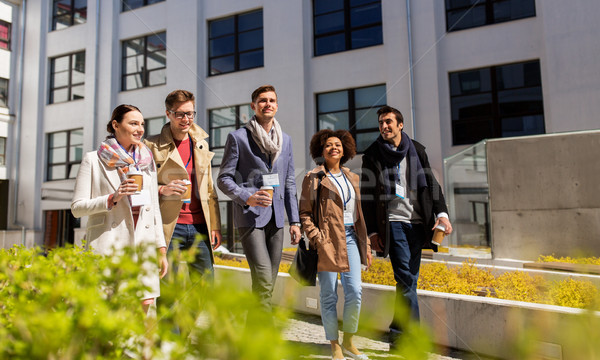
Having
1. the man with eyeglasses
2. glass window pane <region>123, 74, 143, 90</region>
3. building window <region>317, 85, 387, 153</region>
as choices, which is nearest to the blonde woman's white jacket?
the man with eyeglasses

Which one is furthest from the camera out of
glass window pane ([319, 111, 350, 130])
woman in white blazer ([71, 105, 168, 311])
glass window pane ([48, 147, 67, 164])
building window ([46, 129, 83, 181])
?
glass window pane ([48, 147, 67, 164])

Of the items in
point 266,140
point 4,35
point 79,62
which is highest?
point 4,35

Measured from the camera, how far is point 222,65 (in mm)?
17375

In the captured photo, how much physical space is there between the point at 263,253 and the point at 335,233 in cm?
69

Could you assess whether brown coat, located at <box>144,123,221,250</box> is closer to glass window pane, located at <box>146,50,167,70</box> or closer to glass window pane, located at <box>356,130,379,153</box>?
glass window pane, located at <box>356,130,379,153</box>

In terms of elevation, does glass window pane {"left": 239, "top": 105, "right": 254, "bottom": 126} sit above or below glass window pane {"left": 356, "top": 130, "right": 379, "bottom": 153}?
above

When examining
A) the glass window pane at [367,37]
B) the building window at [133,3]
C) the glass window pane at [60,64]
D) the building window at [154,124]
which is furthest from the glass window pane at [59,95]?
the glass window pane at [367,37]

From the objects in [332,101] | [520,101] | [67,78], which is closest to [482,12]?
[520,101]

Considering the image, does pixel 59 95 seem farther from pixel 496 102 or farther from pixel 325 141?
pixel 325 141

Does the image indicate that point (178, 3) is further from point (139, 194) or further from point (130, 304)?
point (130, 304)

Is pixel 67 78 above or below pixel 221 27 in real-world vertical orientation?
below

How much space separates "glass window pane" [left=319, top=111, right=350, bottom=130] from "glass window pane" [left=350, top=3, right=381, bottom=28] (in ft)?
9.57

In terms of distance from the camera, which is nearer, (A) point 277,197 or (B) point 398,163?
(A) point 277,197

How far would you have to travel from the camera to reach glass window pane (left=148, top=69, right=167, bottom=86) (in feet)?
60.3
